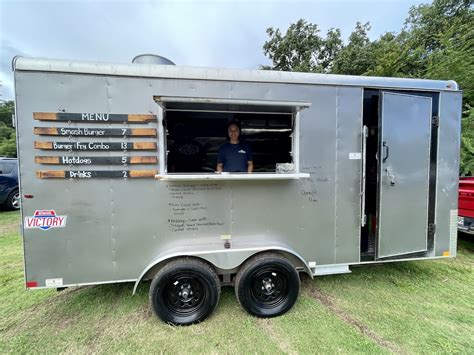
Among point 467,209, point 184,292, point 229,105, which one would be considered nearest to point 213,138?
point 229,105

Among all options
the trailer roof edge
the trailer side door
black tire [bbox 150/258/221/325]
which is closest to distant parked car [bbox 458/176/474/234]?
the trailer side door

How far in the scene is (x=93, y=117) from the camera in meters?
2.25

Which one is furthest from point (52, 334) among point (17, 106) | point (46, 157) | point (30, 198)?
point (17, 106)

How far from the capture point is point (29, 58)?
215 cm

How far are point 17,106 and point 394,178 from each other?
417 cm

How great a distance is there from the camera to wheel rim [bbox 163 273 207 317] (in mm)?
2406

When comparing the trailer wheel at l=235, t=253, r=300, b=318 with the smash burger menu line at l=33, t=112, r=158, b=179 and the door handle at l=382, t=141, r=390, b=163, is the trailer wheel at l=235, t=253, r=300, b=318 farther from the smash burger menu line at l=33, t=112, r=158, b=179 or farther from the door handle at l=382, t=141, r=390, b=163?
the door handle at l=382, t=141, r=390, b=163

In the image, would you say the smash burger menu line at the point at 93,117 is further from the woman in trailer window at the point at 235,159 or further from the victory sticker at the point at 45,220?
the woman in trailer window at the point at 235,159

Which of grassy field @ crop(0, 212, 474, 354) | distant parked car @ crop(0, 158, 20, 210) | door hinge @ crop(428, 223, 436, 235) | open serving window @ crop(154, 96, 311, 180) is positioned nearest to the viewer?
grassy field @ crop(0, 212, 474, 354)

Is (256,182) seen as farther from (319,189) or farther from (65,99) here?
(65,99)

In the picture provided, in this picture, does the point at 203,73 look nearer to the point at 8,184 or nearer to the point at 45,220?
the point at 45,220

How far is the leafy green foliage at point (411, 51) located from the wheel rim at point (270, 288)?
592cm

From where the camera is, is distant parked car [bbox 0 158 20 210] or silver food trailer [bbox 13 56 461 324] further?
distant parked car [bbox 0 158 20 210]

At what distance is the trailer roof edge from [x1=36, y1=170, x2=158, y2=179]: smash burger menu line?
3.24ft
